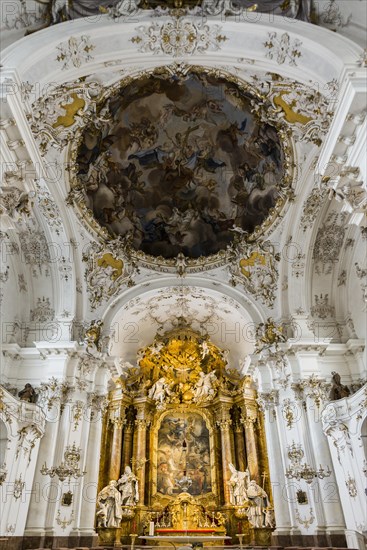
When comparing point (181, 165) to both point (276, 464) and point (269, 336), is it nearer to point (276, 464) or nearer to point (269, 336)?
point (269, 336)

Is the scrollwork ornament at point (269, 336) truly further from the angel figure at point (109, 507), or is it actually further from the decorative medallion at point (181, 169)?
the angel figure at point (109, 507)

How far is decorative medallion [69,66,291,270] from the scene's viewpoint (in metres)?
13.2

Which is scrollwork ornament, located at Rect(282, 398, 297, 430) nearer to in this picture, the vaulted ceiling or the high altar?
the vaulted ceiling

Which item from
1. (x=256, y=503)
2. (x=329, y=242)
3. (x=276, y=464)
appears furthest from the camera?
(x=329, y=242)

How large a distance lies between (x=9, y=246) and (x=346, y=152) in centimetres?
1004

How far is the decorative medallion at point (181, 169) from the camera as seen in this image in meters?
13.2

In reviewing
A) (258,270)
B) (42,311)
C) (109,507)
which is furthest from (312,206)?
(109,507)

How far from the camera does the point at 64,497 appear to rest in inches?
478

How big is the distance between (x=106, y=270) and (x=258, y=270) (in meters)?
5.17

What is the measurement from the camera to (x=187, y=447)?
16844 millimetres

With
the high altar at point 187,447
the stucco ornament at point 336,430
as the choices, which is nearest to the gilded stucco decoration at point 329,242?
the stucco ornament at point 336,430

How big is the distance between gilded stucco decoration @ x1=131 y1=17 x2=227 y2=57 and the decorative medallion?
1808 millimetres

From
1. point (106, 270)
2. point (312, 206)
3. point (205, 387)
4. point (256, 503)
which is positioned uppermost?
point (312, 206)

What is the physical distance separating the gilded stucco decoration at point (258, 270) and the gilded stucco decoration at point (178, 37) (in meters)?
6.91
